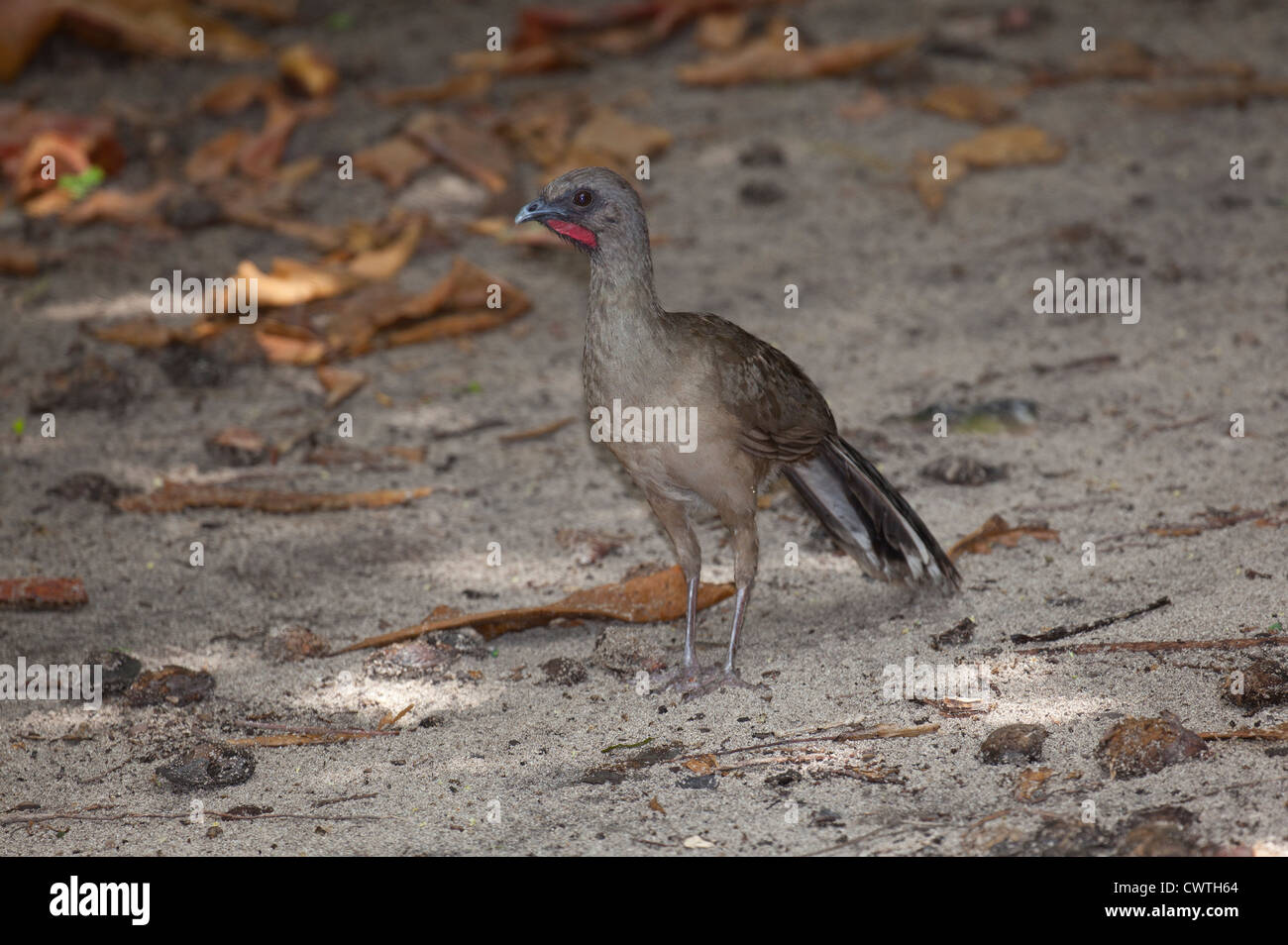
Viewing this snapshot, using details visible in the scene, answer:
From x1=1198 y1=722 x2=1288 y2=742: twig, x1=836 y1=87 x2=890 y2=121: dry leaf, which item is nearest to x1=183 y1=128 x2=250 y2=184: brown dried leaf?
x1=836 y1=87 x2=890 y2=121: dry leaf

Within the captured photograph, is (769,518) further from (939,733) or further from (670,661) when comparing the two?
(939,733)

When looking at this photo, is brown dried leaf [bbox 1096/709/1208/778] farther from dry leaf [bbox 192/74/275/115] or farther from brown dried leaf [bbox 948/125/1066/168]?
dry leaf [bbox 192/74/275/115]

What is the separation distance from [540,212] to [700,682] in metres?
1.60

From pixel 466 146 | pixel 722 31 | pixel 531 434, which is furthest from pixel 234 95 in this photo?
pixel 531 434

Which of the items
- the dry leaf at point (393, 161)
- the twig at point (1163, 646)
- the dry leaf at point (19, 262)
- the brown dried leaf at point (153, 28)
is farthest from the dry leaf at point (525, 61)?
the twig at point (1163, 646)

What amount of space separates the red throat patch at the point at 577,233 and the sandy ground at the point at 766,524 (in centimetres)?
130

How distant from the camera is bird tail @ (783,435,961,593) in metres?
4.98

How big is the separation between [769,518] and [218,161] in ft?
17.1

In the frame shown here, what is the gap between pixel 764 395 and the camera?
482cm

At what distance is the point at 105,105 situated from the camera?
9984mm

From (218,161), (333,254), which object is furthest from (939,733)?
(218,161)

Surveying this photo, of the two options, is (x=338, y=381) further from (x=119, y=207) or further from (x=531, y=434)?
(x=119, y=207)

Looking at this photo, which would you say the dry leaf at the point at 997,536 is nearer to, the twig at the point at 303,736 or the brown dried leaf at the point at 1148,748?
the brown dried leaf at the point at 1148,748
